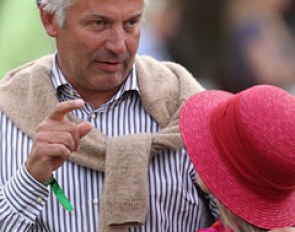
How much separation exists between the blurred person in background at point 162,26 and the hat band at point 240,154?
4276 mm

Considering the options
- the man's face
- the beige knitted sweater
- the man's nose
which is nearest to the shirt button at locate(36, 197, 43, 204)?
the beige knitted sweater

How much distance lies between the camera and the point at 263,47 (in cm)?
810

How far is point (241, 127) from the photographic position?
3.98 metres

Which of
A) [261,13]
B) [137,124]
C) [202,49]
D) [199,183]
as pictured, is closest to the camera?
[199,183]

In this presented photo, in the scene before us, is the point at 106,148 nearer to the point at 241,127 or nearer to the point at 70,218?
the point at 70,218

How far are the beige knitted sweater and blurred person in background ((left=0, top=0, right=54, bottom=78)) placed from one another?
6.69 feet

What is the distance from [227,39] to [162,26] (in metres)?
Result: 0.48

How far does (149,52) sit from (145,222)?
3.94 meters

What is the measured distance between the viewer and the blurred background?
815 cm

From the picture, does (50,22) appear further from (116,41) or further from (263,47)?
(263,47)

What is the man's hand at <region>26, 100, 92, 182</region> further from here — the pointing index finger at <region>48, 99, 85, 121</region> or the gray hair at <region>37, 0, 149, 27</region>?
the gray hair at <region>37, 0, 149, 27</region>

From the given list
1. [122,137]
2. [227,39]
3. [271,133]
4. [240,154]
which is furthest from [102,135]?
[227,39]

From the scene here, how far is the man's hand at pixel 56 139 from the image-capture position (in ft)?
13.3

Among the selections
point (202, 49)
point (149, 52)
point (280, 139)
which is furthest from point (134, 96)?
point (202, 49)
